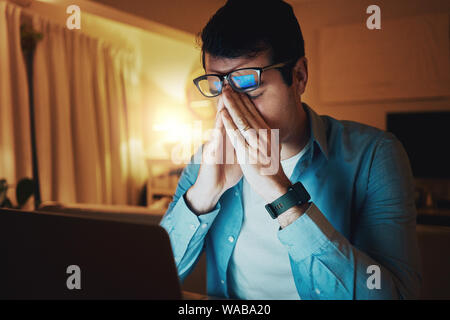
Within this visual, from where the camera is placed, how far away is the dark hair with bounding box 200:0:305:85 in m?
0.79

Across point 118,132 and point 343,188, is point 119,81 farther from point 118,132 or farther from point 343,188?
point 343,188

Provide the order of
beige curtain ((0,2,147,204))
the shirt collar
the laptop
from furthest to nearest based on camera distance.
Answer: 1. beige curtain ((0,2,147,204))
2. the shirt collar
3. the laptop

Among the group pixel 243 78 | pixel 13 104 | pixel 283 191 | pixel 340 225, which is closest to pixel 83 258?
pixel 283 191

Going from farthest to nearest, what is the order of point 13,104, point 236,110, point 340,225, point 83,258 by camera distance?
1. point 13,104
2. point 340,225
3. point 236,110
4. point 83,258

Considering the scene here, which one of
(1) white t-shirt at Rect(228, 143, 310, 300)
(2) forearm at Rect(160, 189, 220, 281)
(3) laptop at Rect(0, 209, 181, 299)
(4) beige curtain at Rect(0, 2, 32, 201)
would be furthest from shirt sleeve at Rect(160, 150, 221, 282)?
(4) beige curtain at Rect(0, 2, 32, 201)

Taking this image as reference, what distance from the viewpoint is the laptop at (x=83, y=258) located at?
434 millimetres

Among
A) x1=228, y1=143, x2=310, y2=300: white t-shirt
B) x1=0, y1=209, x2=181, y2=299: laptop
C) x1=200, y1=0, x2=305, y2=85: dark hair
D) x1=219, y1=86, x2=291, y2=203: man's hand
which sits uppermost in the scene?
x1=200, y1=0, x2=305, y2=85: dark hair

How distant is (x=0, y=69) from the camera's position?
2613mm

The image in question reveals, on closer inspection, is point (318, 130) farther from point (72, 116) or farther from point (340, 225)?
point (72, 116)

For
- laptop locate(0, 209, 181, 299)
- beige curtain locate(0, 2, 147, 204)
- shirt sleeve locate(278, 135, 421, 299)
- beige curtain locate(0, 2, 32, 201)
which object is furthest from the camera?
beige curtain locate(0, 2, 147, 204)

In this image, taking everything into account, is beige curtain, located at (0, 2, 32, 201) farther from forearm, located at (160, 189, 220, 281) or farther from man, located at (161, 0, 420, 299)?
forearm, located at (160, 189, 220, 281)

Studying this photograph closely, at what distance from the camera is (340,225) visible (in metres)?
0.88

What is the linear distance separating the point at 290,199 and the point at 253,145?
143 mm

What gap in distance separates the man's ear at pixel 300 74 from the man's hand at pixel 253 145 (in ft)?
0.59
